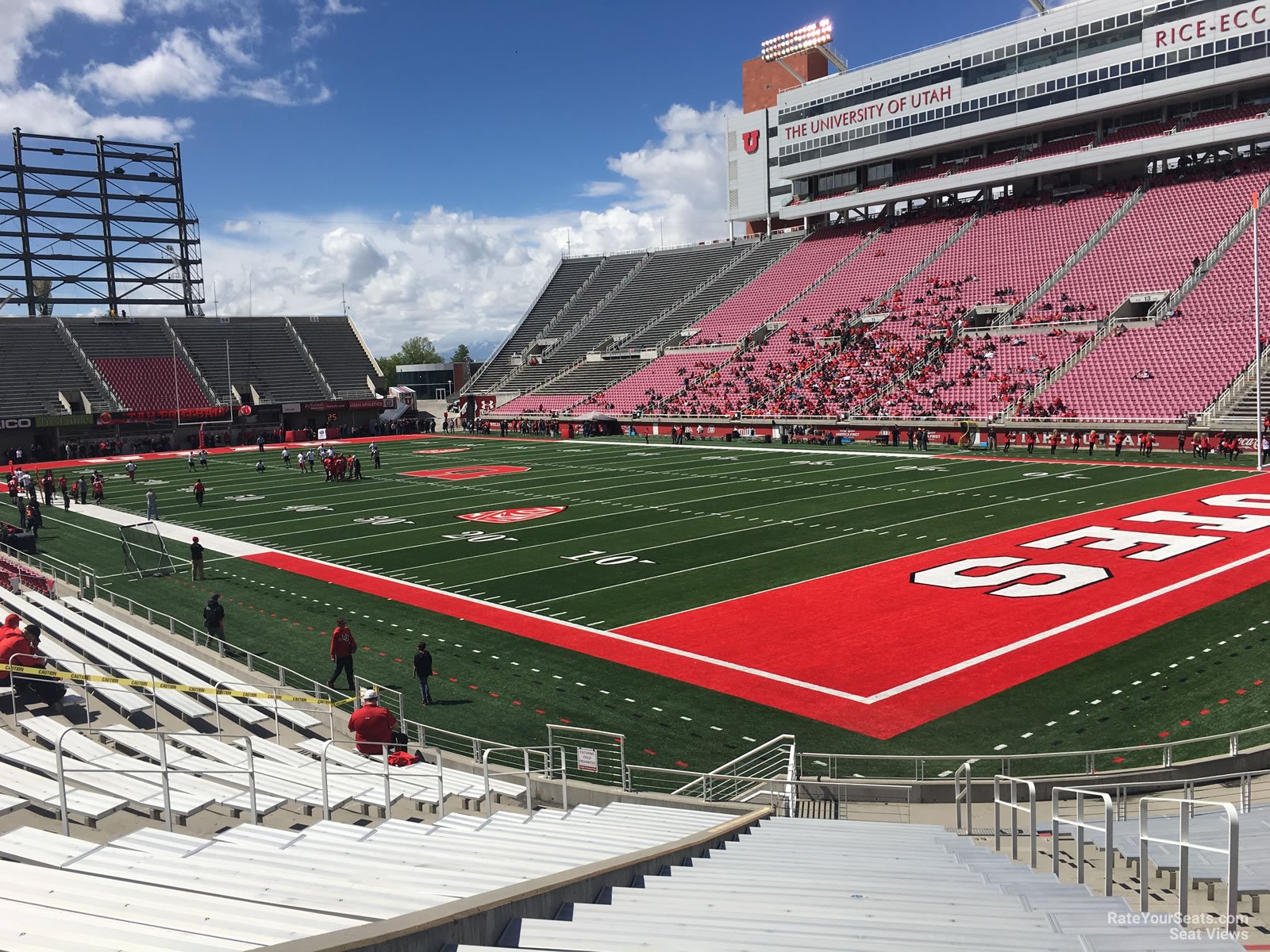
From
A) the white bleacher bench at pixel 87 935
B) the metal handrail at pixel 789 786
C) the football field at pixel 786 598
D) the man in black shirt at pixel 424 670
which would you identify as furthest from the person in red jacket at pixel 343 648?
the white bleacher bench at pixel 87 935

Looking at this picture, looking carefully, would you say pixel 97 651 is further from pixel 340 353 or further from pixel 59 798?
pixel 340 353

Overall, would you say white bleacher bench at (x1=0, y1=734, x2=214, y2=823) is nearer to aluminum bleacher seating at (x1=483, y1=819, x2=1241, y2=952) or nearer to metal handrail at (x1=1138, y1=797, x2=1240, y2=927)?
aluminum bleacher seating at (x1=483, y1=819, x2=1241, y2=952)

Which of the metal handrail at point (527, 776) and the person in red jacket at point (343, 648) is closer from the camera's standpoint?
the metal handrail at point (527, 776)

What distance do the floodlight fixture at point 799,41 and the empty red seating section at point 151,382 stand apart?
52.8 m

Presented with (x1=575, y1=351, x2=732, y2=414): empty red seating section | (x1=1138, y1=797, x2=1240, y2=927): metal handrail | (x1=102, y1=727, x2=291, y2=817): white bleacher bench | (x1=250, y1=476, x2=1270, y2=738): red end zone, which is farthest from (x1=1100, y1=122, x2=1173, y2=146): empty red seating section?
(x1=102, y1=727, x2=291, y2=817): white bleacher bench

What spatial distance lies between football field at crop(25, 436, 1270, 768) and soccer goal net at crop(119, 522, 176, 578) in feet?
2.01

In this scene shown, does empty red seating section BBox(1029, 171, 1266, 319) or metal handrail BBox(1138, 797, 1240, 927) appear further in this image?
empty red seating section BBox(1029, 171, 1266, 319)

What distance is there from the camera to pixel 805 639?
1661 cm

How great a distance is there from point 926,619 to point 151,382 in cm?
6341

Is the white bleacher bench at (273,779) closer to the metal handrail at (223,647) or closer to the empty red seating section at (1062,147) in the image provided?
the metal handrail at (223,647)

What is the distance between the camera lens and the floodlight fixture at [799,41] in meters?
80.2

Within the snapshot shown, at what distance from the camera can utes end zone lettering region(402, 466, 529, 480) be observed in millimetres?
41750

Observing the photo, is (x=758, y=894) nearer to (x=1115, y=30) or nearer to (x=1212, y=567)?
(x=1212, y=567)

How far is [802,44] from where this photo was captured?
81.4 m
